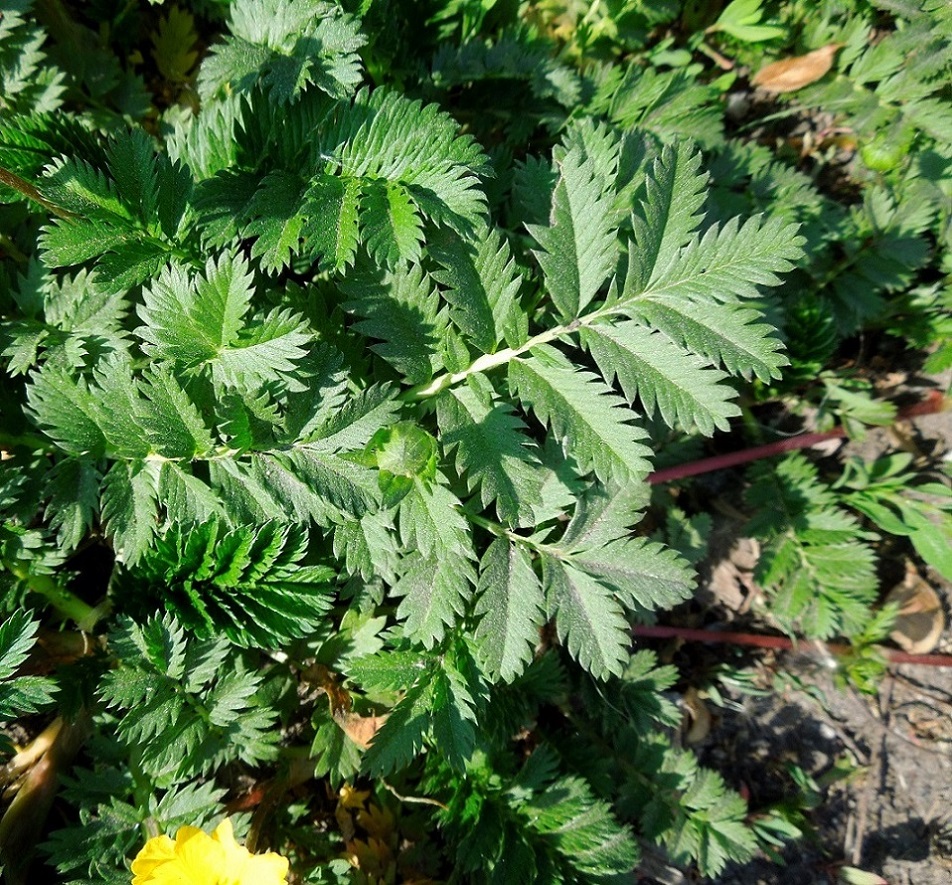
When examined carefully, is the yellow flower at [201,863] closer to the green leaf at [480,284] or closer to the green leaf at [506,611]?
the green leaf at [506,611]

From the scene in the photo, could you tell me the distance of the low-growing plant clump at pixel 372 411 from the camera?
152 cm

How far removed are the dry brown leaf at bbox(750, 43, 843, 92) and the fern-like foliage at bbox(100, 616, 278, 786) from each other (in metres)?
2.41

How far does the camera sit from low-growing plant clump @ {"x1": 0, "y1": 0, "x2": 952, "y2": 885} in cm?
152

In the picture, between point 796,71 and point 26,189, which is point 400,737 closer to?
point 26,189

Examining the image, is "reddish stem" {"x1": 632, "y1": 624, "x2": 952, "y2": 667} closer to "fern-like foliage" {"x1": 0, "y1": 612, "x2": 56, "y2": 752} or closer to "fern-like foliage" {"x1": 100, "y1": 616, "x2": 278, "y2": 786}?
"fern-like foliage" {"x1": 100, "y1": 616, "x2": 278, "y2": 786}

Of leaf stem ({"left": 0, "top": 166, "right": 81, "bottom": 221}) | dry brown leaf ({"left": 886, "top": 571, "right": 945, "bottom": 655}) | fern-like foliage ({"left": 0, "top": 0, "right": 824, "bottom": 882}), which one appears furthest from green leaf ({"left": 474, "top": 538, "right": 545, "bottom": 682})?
dry brown leaf ({"left": 886, "top": 571, "right": 945, "bottom": 655})

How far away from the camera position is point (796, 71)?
2488mm

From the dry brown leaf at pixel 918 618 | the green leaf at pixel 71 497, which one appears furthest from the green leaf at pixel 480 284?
the dry brown leaf at pixel 918 618

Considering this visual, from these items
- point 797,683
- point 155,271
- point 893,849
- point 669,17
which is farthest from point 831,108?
point 893,849

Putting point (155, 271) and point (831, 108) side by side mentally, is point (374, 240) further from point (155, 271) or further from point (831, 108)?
point (831, 108)

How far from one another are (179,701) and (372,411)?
748mm

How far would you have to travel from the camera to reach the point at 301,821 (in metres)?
2.02

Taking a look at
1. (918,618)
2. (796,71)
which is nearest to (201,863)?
(918,618)

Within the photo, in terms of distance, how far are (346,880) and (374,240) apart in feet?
4.78
